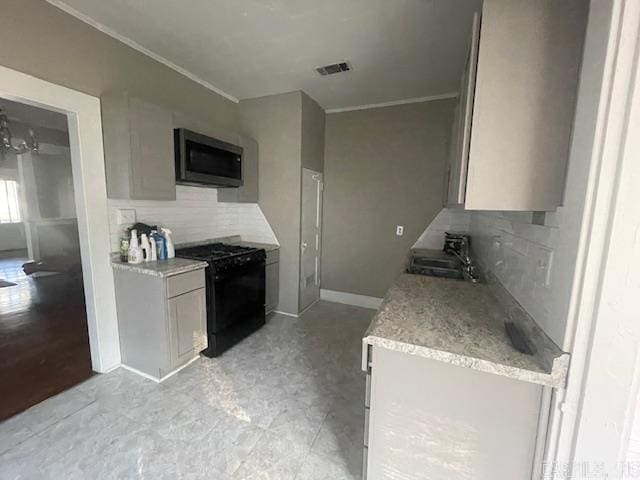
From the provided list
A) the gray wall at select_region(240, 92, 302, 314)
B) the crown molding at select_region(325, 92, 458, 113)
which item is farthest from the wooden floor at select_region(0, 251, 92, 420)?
the crown molding at select_region(325, 92, 458, 113)

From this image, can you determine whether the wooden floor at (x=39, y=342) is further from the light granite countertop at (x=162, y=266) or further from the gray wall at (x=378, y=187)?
the gray wall at (x=378, y=187)

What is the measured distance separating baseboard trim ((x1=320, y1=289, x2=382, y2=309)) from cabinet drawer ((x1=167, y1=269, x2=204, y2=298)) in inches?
77.5

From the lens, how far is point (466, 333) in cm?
105

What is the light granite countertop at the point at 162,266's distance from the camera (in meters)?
1.87

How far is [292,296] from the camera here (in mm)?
3197

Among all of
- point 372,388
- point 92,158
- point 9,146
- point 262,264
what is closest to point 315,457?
point 372,388

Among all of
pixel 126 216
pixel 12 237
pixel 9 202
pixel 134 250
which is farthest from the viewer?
pixel 12 237

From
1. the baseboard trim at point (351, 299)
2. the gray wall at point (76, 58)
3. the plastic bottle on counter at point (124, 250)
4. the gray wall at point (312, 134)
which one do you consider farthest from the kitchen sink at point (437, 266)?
the gray wall at point (76, 58)

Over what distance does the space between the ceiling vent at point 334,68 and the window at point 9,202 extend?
5691 mm

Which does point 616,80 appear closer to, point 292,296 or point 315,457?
point 315,457

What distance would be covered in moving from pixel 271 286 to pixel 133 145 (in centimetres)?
191

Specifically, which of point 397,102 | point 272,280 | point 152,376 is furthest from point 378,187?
point 152,376

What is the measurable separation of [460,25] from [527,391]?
2190 millimetres

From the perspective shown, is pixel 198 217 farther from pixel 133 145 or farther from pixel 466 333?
pixel 466 333
